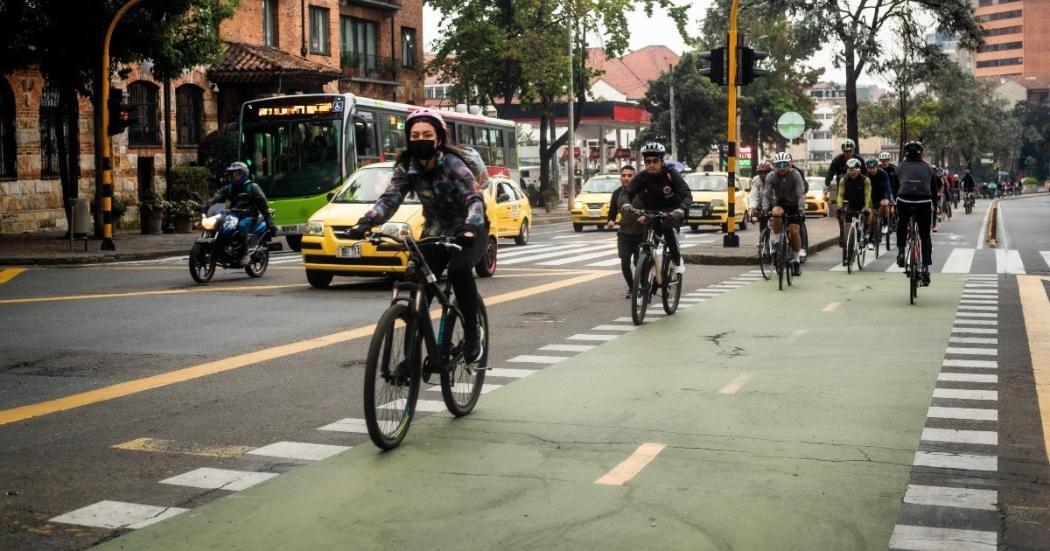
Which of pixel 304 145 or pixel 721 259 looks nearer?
pixel 721 259

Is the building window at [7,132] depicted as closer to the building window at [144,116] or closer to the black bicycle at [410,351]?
the building window at [144,116]

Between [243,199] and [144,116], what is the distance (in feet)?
60.3

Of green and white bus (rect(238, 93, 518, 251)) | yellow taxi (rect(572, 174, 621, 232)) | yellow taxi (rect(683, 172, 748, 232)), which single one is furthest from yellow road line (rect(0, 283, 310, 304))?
yellow taxi (rect(572, 174, 621, 232))

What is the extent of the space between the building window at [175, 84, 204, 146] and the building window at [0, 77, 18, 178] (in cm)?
654

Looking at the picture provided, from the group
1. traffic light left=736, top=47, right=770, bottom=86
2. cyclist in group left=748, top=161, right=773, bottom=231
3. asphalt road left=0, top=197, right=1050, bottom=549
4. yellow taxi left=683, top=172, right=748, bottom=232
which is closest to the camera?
asphalt road left=0, top=197, right=1050, bottom=549

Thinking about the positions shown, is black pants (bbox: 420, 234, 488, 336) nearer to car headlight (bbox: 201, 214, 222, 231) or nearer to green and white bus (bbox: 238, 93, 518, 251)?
car headlight (bbox: 201, 214, 222, 231)

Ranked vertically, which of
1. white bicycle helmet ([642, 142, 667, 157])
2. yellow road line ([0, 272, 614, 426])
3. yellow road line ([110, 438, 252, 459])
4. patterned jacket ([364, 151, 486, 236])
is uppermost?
white bicycle helmet ([642, 142, 667, 157])

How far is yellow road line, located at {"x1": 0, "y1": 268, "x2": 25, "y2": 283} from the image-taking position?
19297 mm

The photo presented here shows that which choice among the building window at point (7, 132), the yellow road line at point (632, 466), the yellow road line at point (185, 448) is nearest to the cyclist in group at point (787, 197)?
the yellow road line at point (632, 466)

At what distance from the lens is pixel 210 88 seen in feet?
129

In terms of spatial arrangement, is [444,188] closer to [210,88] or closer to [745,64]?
[745,64]

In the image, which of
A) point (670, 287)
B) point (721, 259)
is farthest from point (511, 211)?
point (670, 287)

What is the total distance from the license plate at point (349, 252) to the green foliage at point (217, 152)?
65.8ft

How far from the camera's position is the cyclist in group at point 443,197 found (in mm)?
7410
